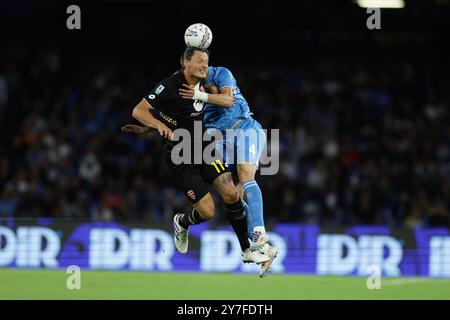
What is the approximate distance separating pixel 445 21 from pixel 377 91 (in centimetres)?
236

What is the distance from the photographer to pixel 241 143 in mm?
11688

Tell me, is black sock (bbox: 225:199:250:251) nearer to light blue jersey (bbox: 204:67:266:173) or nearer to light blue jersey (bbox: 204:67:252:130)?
light blue jersey (bbox: 204:67:266:173)

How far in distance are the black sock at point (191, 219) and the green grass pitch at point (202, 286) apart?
123 cm

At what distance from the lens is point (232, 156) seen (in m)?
11.9

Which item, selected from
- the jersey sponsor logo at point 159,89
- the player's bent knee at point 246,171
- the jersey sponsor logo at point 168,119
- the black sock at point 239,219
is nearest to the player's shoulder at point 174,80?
the jersey sponsor logo at point 159,89

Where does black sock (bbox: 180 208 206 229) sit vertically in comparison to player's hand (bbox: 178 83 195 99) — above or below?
below

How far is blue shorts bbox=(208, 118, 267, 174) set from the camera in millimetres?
11625

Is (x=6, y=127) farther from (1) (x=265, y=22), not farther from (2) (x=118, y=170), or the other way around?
(1) (x=265, y=22)

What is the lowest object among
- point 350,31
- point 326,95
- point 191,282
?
point 191,282

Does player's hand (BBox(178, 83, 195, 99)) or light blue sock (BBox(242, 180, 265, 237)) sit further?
light blue sock (BBox(242, 180, 265, 237))

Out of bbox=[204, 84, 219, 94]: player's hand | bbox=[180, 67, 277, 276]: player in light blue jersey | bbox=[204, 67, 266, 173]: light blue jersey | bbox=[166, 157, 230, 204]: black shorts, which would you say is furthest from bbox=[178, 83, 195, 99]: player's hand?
bbox=[166, 157, 230, 204]: black shorts

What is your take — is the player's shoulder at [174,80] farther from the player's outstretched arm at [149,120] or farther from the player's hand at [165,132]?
the player's hand at [165,132]

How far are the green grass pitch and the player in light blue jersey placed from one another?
210 cm

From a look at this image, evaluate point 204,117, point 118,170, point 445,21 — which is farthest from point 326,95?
point 204,117
